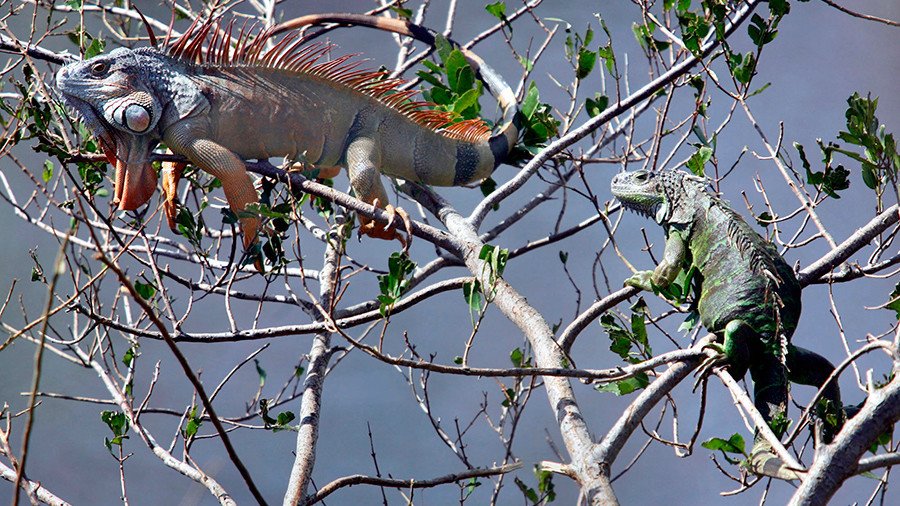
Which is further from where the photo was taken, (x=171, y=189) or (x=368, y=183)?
(x=171, y=189)

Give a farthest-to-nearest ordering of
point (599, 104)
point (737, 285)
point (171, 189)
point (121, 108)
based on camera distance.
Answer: point (599, 104) → point (171, 189) → point (121, 108) → point (737, 285)

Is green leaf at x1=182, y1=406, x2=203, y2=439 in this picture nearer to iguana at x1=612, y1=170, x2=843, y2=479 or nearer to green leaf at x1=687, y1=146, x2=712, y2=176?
iguana at x1=612, y1=170, x2=843, y2=479

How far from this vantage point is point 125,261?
204 inches

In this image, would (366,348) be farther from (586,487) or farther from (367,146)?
(367,146)

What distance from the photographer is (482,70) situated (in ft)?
11.7

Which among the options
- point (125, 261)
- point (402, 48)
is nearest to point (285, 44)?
point (402, 48)

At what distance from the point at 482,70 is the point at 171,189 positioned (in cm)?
120

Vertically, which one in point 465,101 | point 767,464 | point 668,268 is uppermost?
point 465,101

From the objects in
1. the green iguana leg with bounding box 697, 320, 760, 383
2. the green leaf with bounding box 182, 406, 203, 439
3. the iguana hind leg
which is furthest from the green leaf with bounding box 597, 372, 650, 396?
the green leaf with bounding box 182, 406, 203, 439

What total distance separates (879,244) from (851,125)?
73cm

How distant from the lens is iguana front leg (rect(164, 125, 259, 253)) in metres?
2.82

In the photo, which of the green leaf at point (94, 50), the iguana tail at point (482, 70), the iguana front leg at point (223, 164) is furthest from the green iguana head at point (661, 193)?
the green leaf at point (94, 50)

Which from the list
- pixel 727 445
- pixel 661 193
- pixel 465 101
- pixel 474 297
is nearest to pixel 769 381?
pixel 727 445

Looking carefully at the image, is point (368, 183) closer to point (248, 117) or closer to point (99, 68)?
point (248, 117)
